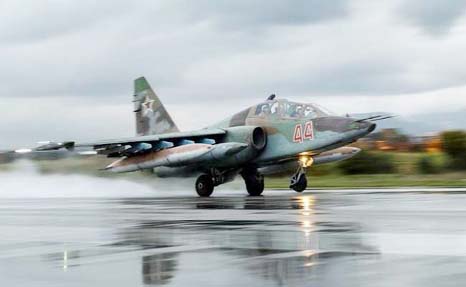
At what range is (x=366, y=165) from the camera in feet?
174

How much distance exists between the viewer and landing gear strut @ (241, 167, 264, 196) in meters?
29.2

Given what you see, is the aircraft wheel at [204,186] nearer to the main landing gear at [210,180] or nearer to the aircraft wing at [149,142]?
the main landing gear at [210,180]

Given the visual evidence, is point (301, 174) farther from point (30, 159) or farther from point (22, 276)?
point (22, 276)

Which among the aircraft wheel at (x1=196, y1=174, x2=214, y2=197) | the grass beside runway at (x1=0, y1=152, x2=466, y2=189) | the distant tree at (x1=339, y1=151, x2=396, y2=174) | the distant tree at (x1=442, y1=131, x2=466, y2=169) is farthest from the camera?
the distant tree at (x1=339, y1=151, x2=396, y2=174)

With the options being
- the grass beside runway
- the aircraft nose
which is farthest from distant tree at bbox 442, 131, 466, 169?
the aircraft nose

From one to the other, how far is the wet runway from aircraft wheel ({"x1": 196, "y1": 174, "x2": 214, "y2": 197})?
11489 mm

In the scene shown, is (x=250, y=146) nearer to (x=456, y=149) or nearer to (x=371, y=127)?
(x=371, y=127)

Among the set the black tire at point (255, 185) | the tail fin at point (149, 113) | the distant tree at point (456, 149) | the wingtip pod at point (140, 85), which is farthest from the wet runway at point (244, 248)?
the distant tree at point (456, 149)

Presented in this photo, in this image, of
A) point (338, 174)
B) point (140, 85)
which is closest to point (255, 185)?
point (140, 85)

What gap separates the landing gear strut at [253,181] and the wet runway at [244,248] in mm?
11378

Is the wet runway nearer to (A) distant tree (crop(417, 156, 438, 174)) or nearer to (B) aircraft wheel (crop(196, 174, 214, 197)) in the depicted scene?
(B) aircraft wheel (crop(196, 174, 214, 197))

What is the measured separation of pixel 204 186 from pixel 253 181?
5.24 feet

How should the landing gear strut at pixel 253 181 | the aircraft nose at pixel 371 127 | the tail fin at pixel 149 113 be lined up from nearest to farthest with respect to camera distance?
1. the aircraft nose at pixel 371 127
2. the landing gear strut at pixel 253 181
3. the tail fin at pixel 149 113

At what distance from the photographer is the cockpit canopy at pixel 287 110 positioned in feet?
90.3
